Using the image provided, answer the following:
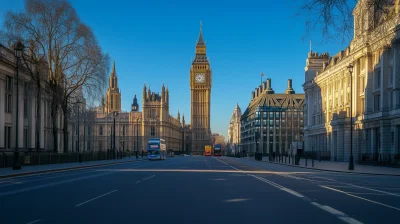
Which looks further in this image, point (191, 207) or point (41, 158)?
point (41, 158)

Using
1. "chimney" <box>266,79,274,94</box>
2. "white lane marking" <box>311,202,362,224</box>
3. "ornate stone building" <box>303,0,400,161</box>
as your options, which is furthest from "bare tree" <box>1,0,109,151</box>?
"chimney" <box>266,79,274,94</box>

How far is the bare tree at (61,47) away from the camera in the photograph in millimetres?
45031

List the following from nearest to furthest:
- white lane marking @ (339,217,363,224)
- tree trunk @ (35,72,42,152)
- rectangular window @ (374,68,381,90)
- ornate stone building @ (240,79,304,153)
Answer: white lane marking @ (339,217,363,224)
tree trunk @ (35,72,42,152)
rectangular window @ (374,68,381,90)
ornate stone building @ (240,79,304,153)

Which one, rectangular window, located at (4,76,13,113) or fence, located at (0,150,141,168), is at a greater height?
rectangular window, located at (4,76,13,113)

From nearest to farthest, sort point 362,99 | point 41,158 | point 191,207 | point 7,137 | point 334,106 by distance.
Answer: point 191,207 → point 41,158 → point 7,137 → point 362,99 → point 334,106

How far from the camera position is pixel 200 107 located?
184875 millimetres

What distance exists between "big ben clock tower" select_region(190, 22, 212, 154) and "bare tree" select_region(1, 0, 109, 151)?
134 meters

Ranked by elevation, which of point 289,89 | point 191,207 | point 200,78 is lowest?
point 191,207

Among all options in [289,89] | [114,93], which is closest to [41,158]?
[114,93]

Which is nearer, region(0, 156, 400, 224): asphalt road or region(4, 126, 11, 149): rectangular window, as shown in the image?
region(0, 156, 400, 224): asphalt road

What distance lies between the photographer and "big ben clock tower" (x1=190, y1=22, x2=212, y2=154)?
183 meters

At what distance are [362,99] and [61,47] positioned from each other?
127 ft

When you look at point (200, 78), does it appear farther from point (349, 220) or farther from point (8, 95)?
point (349, 220)

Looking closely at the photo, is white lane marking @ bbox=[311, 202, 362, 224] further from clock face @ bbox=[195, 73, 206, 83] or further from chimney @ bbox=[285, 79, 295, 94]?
clock face @ bbox=[195, 73, 206, 83]
